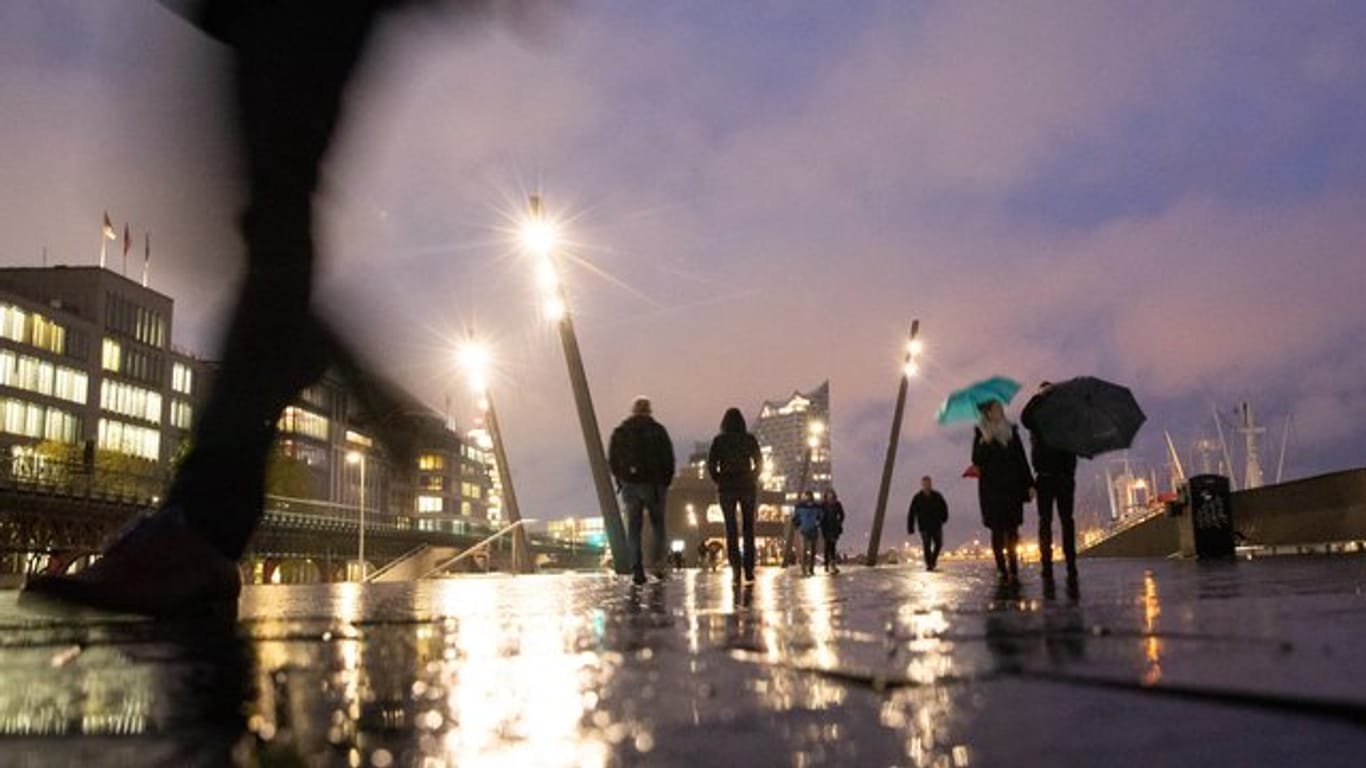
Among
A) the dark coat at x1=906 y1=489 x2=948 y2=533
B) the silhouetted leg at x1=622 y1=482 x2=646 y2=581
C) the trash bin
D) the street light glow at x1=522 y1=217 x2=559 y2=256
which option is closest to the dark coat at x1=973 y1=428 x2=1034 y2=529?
the silhouetted leg at x1=622 y1=482 x2=646 y2=581

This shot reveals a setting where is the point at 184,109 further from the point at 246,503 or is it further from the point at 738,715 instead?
the point at 738,715

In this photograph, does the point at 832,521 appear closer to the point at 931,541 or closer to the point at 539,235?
the point at 931,541

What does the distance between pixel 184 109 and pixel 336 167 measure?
0.47 m

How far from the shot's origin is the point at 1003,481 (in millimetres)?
10820

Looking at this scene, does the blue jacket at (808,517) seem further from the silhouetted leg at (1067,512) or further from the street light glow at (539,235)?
the silhouetted leg at (1067,512)

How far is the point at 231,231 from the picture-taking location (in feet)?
11.5

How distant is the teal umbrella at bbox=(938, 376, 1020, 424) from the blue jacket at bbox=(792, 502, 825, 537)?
5945mm

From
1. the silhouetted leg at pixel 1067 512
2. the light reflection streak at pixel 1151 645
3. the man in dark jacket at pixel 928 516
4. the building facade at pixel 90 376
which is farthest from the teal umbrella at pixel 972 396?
the building facade at pixel 90 376

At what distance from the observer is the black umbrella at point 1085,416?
10414 mm

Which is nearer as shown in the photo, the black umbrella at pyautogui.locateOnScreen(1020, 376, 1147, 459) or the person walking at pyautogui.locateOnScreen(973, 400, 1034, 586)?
the black umbrella at pyautogui.locateOnScreen(1020, 376, 1147, 459)

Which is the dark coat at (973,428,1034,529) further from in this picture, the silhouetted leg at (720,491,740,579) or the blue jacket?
the blue jacket

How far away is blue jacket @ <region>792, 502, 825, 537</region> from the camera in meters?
24.2

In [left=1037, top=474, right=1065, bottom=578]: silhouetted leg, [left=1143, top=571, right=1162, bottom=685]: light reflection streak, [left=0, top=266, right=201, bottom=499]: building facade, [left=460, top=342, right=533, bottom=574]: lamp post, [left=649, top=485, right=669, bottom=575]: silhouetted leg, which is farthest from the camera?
[left=0, top=266, right=201, bottom=499]: building facade

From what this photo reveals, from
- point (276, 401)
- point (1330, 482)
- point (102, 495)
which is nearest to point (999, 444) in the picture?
point (276, 401)
